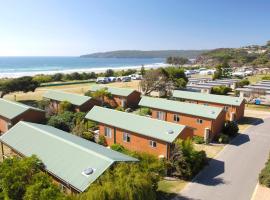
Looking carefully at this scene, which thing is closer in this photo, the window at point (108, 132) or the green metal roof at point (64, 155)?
the green metal roof at point (64, 155)

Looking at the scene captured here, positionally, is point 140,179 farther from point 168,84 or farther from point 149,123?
point 168,84

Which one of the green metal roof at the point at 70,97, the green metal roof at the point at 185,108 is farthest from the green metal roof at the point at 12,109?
the green metal roof at the point at 185,108

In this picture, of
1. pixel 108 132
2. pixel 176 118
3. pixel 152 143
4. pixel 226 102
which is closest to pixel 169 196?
pixel 152 143

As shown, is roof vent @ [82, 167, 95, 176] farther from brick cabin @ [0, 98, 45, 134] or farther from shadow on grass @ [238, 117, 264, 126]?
shadow on grass @ [238, 117, 264, 126]

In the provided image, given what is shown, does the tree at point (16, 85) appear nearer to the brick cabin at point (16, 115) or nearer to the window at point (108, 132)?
the brick cabin at point (16, 115)

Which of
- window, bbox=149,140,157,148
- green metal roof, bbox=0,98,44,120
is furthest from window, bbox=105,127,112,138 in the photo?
green metal roof, bbox=0,98,44,120

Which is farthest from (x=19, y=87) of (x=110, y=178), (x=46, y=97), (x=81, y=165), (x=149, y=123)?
(x=110, y=178)
